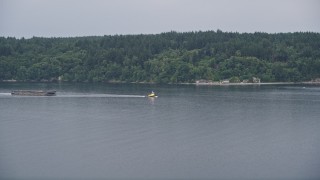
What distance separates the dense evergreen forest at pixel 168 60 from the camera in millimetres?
111812

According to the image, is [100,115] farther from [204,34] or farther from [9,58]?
[204,34]

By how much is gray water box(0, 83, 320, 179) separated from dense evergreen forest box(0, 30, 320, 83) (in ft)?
176

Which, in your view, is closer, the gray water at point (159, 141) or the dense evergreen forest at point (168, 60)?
the gray water at point (159, 141)

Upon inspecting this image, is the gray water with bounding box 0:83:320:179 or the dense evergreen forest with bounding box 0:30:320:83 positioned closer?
the gray water with bounding box 0:83:320:179

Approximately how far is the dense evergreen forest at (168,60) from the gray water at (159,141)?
5361 centimetres

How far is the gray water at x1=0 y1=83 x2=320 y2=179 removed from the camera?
28266 millimetres

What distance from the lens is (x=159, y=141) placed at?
35875 millimetres

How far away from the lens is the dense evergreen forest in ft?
367

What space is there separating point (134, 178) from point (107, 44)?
110 metres

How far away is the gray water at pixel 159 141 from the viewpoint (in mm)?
28266

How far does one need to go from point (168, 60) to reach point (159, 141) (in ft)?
267

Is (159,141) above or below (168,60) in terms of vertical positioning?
below

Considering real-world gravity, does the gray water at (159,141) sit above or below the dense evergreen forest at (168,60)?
below

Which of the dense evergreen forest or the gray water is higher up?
the dense evergreen forest
